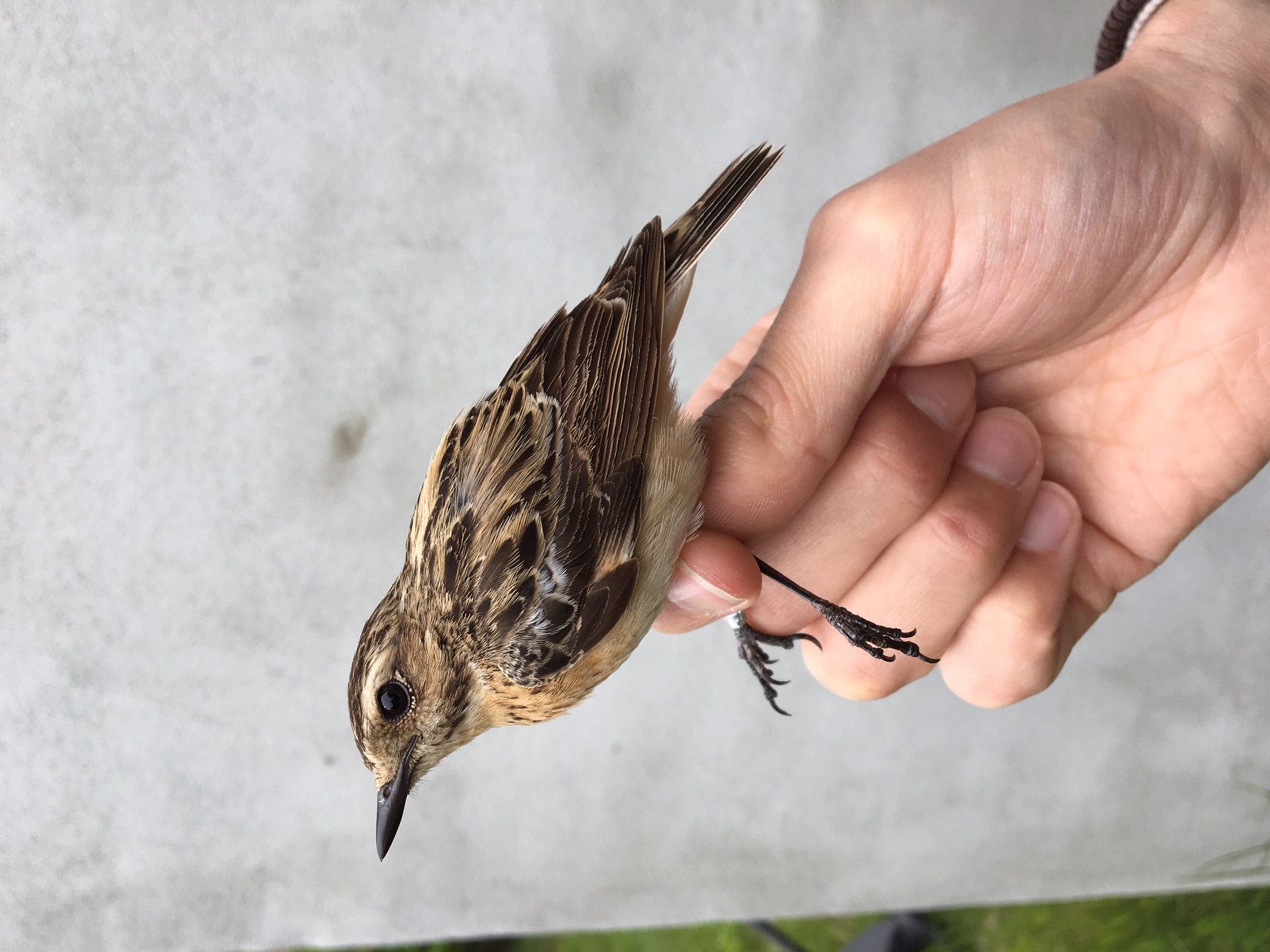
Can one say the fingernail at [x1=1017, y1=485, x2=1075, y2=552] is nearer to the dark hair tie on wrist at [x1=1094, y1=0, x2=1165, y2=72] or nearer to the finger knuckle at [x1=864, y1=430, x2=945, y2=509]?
the finger knuckle at [x1=864, y1=430, x2=945, y2=509]

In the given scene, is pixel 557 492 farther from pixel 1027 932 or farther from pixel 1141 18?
pixel 1027 932

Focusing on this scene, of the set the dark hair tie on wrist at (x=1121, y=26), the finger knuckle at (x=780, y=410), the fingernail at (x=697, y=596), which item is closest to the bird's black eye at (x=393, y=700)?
the fingernail at (x=697, y=596)

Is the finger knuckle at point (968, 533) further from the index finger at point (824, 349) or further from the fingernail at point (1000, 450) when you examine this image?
the index finger at point (824, 349)

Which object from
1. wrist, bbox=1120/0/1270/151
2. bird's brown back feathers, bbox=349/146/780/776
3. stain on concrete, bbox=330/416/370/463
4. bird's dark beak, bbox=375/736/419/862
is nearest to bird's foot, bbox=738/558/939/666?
bird's brown back feathers, bbox=349/146/780/776

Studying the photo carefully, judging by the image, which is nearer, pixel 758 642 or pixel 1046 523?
pixel 1046 523

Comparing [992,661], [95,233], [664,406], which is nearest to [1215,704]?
[992,661]

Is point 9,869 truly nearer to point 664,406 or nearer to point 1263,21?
point 664,406

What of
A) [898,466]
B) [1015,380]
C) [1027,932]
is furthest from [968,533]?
[1027,932]
